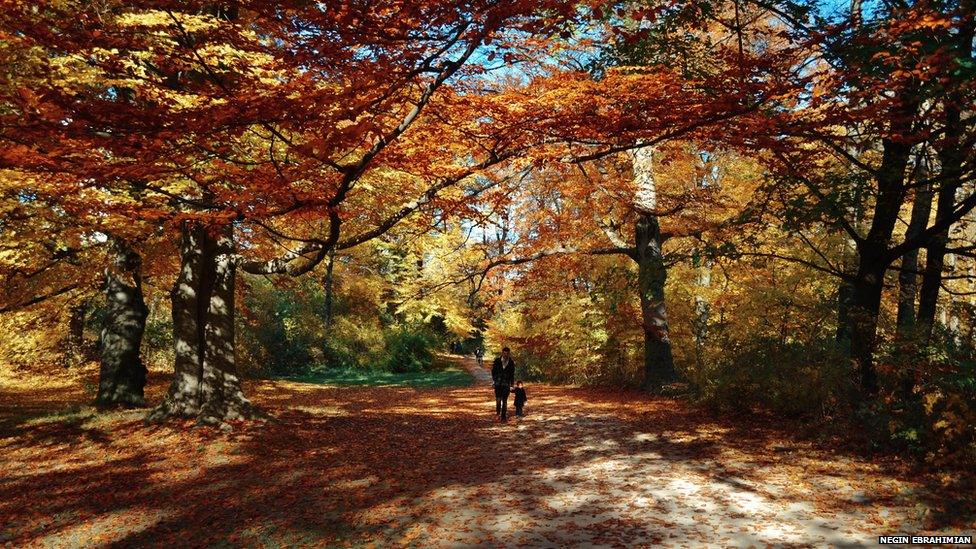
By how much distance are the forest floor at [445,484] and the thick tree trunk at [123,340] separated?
35.8 inches

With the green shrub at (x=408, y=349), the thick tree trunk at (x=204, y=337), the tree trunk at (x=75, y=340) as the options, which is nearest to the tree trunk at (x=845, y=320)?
the thick tree trunk at (x=204, y=337)

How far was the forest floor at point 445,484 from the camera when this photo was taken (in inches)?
220

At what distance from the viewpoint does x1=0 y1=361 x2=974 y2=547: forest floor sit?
220 inches

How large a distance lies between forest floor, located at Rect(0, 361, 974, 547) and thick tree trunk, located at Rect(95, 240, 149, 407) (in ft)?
2.99

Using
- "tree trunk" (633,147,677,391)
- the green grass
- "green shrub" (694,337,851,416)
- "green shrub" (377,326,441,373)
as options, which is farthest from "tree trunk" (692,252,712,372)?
"green shrub" (377,326,441,373)

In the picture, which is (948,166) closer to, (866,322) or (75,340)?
(866,322)

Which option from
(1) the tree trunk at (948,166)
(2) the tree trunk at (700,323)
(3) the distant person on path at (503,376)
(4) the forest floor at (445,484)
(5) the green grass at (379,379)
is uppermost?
(1) the tree trunk at (948,166)

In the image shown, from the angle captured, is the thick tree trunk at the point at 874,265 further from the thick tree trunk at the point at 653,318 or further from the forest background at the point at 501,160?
the thick tree trunk at the point at 653,318

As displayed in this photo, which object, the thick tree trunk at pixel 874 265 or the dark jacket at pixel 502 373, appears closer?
the thick tree trunk at pixel 874 265

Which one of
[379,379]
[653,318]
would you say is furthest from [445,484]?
[379,379]

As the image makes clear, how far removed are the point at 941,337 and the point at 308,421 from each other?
11.3 meters

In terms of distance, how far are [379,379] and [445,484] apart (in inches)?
772

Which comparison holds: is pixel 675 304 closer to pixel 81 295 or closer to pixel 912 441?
pixel 912 441

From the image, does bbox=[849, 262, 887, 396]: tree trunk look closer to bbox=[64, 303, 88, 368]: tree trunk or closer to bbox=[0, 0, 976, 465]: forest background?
bbox=[0, 0, 976, 465]: forest background
